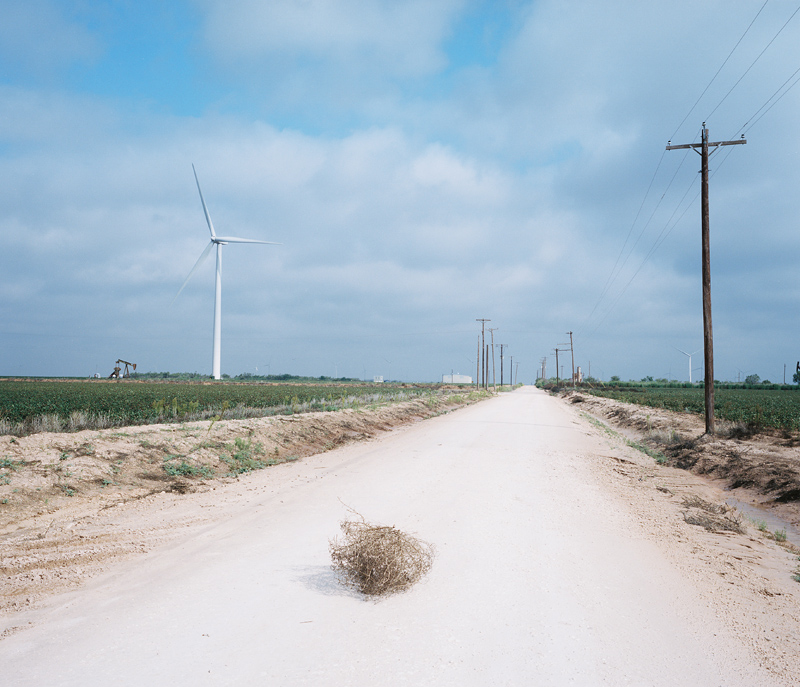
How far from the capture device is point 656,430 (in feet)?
75.4

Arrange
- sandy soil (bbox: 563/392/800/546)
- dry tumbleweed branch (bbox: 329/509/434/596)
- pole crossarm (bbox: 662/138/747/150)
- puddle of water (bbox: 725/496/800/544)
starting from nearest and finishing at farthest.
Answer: dry tumbleweed branch (bbox: 329/509/434/596)
puddle of water (bbox: 725/496/800/544)
sandy soil (bbox: 563/392/800/546)
pole crossarm (bbox: 662/138/747/150)

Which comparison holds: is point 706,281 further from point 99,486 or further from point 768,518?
point 99,486

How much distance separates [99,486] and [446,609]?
326 inches

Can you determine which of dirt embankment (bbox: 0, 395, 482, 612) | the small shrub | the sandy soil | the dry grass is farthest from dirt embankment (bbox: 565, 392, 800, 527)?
the small shrub

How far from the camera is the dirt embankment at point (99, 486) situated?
244 inches

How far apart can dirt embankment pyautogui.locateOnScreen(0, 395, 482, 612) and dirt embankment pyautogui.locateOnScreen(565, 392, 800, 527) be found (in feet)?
39.3

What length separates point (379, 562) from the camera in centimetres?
530

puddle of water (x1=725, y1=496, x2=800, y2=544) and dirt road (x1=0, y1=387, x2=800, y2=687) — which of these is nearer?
dirt road (x1=0, y1=387, x2=800, y2=687)

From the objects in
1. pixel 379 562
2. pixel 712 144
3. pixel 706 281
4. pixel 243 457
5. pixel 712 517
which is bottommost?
pixel 712 517

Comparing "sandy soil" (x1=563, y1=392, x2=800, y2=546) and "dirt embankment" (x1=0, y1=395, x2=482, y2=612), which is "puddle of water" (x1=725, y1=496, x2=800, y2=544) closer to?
"sandy soil" (x1=563, y1=392, x2=800, y2=546)

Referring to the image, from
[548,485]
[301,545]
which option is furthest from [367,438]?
[301,545]

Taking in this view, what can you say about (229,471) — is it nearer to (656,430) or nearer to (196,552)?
(196,552)

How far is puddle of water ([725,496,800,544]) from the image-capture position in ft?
29.7

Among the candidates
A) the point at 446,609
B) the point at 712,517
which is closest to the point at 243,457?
the point at 446,609
